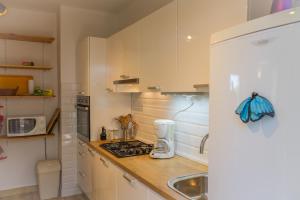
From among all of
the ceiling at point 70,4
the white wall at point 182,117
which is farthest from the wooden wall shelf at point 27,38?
the white wall at point 182,117

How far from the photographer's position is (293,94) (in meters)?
0.71

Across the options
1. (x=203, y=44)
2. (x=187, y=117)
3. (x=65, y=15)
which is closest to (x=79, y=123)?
(x=65, y=15)

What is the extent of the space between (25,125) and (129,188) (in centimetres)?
200

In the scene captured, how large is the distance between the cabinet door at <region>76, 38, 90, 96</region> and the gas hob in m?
0.73

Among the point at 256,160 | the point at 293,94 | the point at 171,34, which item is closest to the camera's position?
the point at 293,94

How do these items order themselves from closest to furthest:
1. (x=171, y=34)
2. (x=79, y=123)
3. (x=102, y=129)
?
(x=171, y=34), (x=102, y=129), (x=79, y=123)

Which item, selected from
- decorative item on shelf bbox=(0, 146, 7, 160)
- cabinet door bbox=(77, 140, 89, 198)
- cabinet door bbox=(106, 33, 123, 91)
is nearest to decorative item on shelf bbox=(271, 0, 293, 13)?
cabinet door bbox=(106, 33, 123, 91)

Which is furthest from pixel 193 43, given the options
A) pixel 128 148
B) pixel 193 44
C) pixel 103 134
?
pixel 103 134

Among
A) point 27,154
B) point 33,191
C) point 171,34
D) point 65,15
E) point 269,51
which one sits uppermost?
point 65,15

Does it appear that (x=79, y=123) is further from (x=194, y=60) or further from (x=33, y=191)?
(x=194, y=60)

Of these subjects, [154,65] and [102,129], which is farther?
[102,129]

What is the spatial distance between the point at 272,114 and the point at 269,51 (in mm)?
191

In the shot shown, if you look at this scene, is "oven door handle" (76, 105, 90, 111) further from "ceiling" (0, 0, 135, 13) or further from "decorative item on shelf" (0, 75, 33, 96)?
"ceiling" (0, 0, 135, 13)

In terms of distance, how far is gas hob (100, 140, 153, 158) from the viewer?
2340mm
